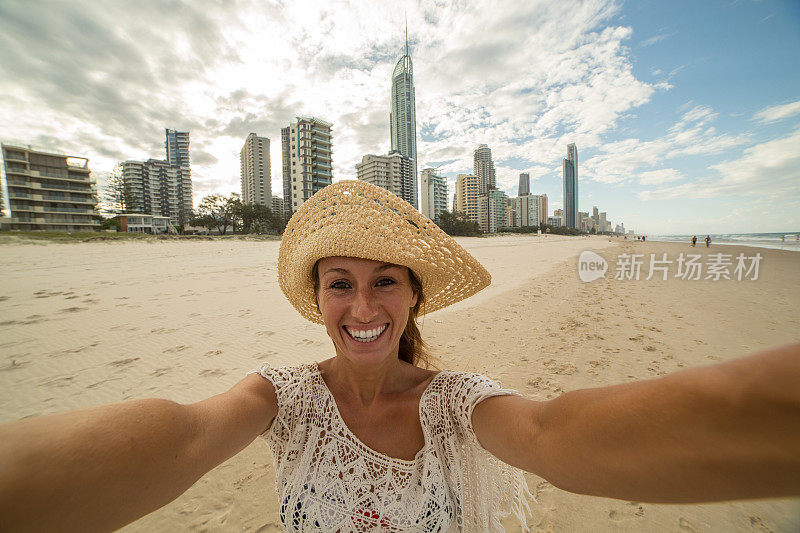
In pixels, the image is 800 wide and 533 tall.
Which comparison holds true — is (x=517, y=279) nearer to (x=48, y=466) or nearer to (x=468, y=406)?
(x=468, y=406)

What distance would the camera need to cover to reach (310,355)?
15.2 feet

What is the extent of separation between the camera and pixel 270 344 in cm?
493

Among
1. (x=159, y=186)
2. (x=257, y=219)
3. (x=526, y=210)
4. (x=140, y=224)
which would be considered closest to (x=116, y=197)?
(x=140, y=224)

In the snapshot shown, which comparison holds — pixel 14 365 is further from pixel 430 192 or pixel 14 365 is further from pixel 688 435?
pixel 430 192

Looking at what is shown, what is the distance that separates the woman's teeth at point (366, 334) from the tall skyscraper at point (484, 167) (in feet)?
423

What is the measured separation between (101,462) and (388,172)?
81909mm

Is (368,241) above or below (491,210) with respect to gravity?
below

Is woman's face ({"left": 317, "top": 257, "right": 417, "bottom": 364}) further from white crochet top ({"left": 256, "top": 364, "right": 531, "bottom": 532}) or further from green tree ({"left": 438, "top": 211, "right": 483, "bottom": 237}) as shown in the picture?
green tree ({"left": 438, "top": 211, "right": 483, "bottom": 237})

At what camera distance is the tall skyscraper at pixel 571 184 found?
124688 mm

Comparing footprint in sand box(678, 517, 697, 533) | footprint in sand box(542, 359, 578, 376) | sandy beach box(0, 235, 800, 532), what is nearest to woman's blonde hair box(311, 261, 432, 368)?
sandy beach box(0, 235, 800, 532)

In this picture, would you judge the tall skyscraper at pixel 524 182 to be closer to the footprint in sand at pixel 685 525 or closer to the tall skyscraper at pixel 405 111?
the tall skyscraper at pixel 405 111

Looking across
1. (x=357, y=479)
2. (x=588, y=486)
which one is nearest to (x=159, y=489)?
(x=357, y=479)

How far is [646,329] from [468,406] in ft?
22.0
